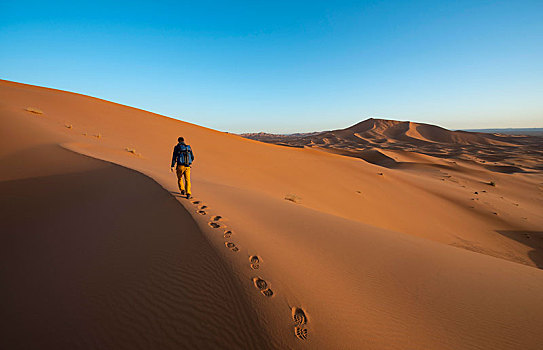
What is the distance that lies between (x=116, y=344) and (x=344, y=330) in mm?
1906

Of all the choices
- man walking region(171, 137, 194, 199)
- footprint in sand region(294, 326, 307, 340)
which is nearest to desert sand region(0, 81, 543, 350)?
footprint in sand region(294, 326, 307, 340)

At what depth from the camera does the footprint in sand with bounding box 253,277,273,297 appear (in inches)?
87.1

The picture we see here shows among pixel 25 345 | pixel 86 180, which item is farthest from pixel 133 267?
pixel 86 180

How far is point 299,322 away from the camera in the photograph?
1.95m

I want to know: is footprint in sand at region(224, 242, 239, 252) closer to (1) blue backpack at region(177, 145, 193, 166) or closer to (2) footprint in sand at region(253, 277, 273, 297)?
(2) footprint in sand at region(253, 277, 273, 297)

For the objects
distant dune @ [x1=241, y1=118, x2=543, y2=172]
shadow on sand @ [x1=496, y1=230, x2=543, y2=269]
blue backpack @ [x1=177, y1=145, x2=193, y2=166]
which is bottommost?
shadow on sand @ [x1=496, y1=230, x2=543, y2=269]

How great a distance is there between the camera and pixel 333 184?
41.7 feet

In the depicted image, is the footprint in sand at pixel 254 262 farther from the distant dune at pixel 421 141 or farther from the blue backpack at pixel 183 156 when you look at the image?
the distant dune at pixel 421 141

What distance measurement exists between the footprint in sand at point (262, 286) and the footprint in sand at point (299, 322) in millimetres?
286

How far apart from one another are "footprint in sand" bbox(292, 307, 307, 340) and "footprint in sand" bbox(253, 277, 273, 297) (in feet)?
0.94

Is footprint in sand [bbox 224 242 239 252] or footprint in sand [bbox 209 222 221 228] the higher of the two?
footprint in sand [bbox 209 222 221 228]

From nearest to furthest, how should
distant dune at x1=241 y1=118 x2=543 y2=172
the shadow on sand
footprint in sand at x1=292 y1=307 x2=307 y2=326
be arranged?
footprint in sand at x1=292 y1=307 x2=307 y2=326 < the shadow on sand < distant dune at x1=241 y1=118 x2=543 y2=172

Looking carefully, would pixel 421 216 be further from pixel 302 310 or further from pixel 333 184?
pixel 302 310

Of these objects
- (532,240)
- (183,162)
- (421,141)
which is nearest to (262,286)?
(183,162)
